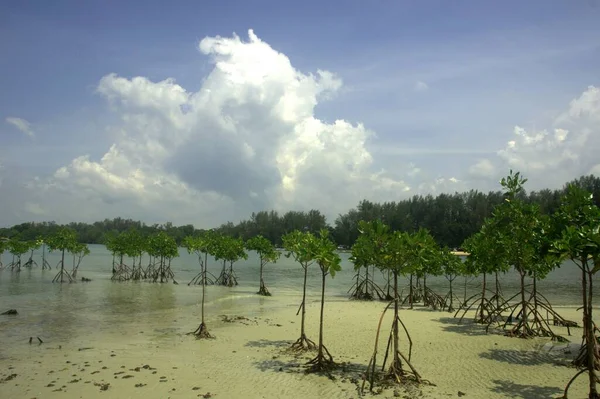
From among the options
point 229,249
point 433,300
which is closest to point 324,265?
point 433,300

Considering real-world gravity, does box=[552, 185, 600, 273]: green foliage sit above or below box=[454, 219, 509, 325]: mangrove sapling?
above

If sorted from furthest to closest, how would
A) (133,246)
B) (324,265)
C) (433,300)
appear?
1. (133,246)
2. (433,300)
3. (324,265)

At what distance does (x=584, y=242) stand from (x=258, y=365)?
829cm

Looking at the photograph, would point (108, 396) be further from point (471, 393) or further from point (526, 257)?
point (526, 257)

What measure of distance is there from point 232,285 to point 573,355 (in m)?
29.8

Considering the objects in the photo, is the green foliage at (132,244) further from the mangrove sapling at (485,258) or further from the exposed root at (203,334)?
the mangrove sapling at (485,258)

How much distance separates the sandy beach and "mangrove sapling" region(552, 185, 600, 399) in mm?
1702

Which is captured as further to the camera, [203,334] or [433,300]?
[433,300]

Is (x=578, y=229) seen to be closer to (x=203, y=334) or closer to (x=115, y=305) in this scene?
(x=203, y=334)

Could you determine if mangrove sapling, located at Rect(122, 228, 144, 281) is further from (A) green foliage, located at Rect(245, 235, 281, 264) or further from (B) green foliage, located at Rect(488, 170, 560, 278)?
(B) green foliage, located at Rect(488, 170, 560, 278)

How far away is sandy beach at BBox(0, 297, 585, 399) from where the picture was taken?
9.25m

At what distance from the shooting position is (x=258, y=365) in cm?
1138

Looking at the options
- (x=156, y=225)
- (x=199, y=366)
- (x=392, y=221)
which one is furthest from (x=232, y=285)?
(x=156, y=225)

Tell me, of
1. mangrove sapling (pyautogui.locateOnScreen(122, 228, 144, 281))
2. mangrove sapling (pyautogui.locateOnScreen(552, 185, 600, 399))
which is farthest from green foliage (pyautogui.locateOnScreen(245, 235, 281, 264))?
→ mangrove sapling (pyautogui.locateOnScreen(552, 185, 600, 399))
